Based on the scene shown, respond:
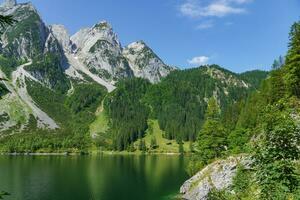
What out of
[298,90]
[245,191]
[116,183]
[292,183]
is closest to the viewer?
[292,183]

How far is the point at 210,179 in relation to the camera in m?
70.6

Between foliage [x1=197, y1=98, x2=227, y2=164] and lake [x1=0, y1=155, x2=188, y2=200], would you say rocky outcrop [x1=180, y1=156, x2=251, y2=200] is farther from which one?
foliage [x1=197, y1=98, x2=227, y2=164]

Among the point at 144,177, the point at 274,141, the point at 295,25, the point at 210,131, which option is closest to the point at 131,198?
the point at 210,131

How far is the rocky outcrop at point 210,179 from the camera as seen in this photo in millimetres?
66500

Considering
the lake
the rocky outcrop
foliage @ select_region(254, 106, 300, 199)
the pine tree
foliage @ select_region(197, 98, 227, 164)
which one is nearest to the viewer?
foliage @ select_region(254, 106, 300, 199)

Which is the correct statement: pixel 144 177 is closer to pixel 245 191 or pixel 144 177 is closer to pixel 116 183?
pixel 116 183

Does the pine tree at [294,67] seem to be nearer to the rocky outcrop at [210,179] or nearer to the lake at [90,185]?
the rocky outcrop at [210,179]

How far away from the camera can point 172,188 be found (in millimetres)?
97375

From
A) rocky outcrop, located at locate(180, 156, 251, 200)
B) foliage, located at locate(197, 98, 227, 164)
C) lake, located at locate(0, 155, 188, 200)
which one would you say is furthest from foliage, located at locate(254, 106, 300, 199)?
foliage, located at locate(197, 98, 227, 164)

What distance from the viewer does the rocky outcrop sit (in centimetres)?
6650

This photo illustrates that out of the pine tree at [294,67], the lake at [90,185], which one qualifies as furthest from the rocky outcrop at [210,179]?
the pine tree at [294,67]

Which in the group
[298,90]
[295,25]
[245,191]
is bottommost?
[245,191]

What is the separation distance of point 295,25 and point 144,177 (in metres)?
65.3

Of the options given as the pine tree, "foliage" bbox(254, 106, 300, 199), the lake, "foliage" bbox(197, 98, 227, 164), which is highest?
the pine tree
